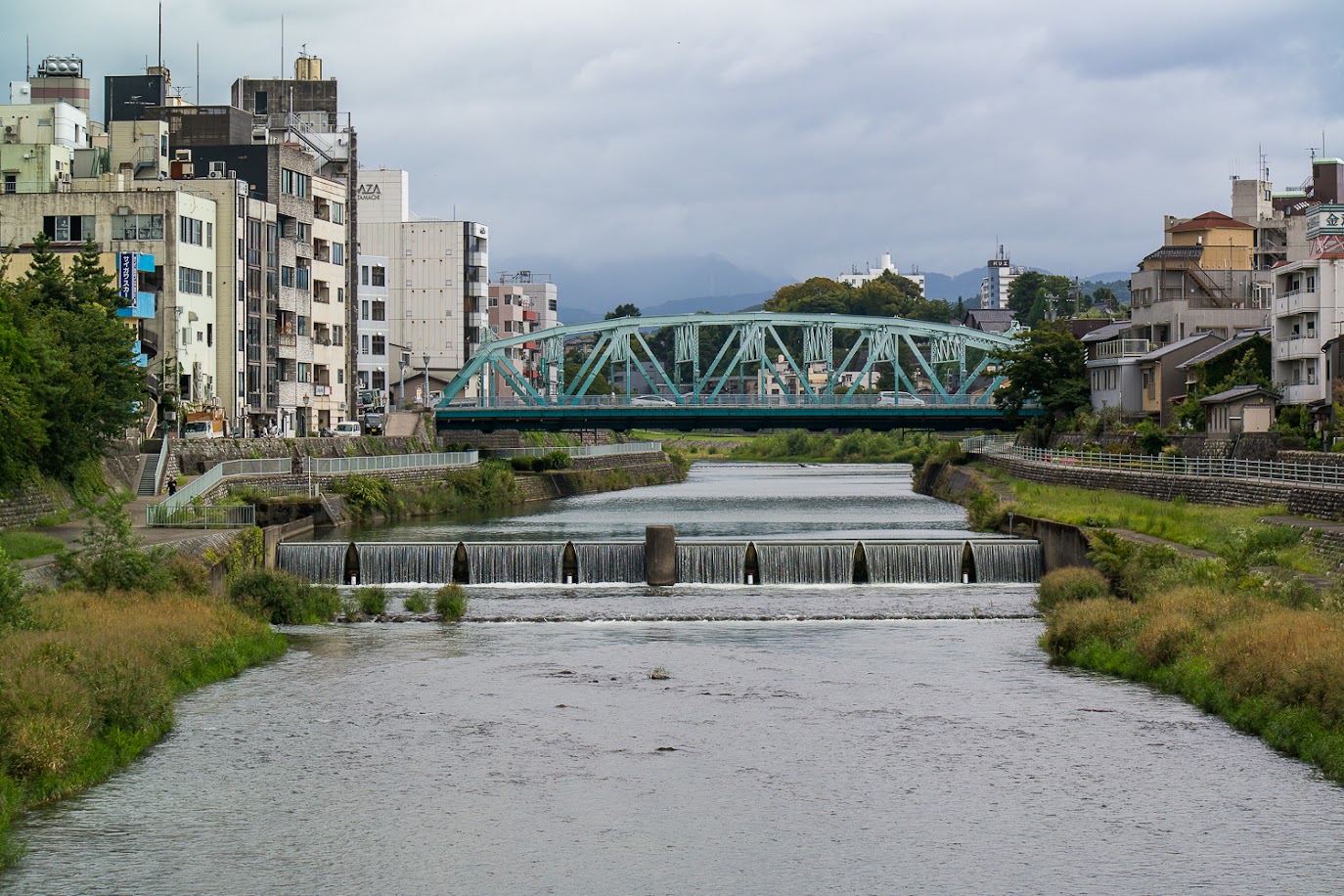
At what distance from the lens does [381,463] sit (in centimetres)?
8106

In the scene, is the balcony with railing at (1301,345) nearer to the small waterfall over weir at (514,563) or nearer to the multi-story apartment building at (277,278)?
the small waterfall over weir at (514,563)

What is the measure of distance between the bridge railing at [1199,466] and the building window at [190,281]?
42.2 meters

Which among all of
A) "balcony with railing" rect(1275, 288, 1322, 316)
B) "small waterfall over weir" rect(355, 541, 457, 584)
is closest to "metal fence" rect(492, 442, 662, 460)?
"balcony with railing" rect(1275, 288, 1322, 316)

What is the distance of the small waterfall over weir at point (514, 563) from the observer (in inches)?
2003

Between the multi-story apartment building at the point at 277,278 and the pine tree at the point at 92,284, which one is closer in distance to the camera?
the pine tree at the point at 92,284

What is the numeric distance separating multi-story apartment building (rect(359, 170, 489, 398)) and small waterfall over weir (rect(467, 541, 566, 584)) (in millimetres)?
89772

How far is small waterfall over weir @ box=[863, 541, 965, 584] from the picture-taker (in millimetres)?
50281

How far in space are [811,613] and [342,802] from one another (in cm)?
2052

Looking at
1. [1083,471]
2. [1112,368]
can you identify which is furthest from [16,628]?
[1112,368]

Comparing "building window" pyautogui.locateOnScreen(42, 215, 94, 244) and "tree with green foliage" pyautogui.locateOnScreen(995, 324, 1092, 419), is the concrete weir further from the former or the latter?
"tree with green foliage" pyautogui.locateOnScreen(995, 324, 1092, 419)

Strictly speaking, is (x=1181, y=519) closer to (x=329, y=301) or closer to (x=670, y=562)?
(x=670, y=562)

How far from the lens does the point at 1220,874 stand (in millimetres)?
21516

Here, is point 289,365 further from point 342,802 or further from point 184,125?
point 342,802

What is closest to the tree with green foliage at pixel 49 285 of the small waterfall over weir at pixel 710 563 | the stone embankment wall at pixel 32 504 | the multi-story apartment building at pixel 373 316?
the stone embankment wall at pixel 32 504
